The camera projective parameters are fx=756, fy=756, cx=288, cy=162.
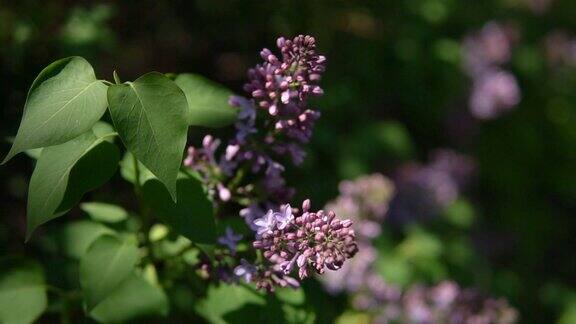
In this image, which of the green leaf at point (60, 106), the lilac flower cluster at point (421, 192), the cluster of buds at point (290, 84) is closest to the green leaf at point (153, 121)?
the green leaf at point (60, 106)

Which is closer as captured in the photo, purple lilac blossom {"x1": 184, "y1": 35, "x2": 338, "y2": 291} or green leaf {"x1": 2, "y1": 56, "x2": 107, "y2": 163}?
green leaf {"x1": 2, "y1": 56, "x2": 107, "y2": 163}

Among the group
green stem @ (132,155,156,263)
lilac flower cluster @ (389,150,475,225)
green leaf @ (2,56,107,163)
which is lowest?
green stem @ (132,155,156,263)

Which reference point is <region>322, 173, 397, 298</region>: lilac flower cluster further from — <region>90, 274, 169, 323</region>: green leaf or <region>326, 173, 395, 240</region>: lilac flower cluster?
<region>90, 274, 169, 323</region>: green leaf

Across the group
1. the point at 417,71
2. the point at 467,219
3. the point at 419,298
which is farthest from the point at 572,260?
the point at 419,298

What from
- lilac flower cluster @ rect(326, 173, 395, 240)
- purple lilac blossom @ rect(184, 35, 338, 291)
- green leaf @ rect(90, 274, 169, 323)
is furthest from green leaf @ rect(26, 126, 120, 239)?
lilac flower cluster @ rect(326, 173, 395, 240)

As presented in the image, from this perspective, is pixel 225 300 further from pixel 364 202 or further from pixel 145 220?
pixel 364 202

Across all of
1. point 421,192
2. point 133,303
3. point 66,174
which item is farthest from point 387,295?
point 66,174

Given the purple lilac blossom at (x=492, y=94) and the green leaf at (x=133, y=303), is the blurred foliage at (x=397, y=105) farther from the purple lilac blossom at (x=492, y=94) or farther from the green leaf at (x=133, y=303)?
the green leaf at (x=133, y=303)
